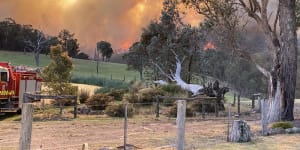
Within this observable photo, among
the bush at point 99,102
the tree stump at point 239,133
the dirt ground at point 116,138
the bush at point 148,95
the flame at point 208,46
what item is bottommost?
the dirt ground at point 116,138

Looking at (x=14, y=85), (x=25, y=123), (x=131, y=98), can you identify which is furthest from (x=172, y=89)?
(x=25, y=123)

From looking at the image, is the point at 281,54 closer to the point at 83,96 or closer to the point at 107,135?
the point at 107,135

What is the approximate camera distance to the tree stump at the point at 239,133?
41.4 feet

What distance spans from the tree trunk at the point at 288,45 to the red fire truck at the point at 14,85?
13441 millimetres

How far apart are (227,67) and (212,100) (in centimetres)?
3609

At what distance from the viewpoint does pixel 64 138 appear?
13.0 meters

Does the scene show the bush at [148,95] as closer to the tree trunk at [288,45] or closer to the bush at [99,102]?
the bush at [99,102]

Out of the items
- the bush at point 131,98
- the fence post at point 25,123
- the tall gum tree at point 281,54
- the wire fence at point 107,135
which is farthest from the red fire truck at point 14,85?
the fence post at point 25,123

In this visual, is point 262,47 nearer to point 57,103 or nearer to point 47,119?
point 57,103

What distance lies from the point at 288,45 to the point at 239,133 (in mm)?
8160

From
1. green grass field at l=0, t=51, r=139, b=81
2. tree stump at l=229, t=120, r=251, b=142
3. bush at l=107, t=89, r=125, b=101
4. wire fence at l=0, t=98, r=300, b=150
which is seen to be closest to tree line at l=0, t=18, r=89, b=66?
green grass field at l=0, t=51, r=139, b=81

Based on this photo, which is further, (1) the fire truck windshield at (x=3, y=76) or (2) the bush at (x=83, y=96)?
(2) the bush at (x=83, y=96)

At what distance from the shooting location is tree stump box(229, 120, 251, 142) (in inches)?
497

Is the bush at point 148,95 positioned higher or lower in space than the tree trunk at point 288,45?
lower
